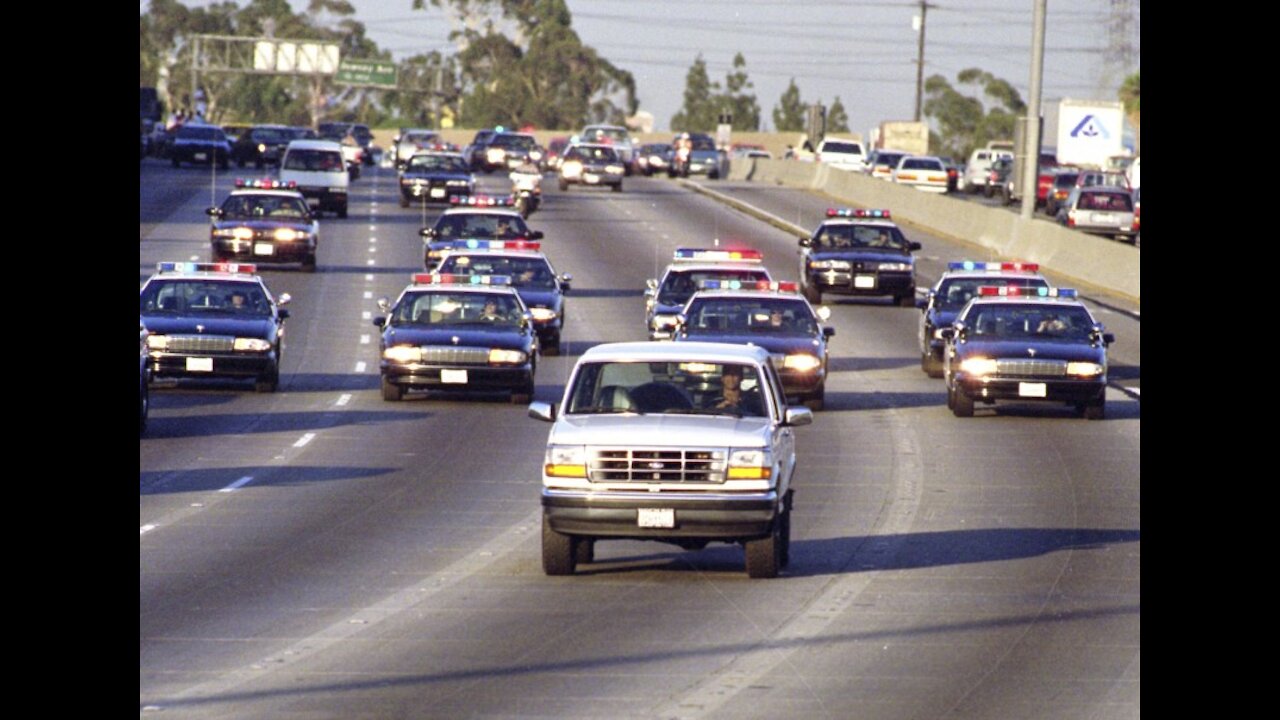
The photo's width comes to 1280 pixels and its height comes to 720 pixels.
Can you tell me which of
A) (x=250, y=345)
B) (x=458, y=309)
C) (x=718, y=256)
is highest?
(x=718, y=256)

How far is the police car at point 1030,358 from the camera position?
30375 mm

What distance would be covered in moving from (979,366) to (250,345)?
9.47 m

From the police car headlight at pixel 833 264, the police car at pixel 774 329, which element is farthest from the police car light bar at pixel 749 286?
the police car headlight at pixel 833 264

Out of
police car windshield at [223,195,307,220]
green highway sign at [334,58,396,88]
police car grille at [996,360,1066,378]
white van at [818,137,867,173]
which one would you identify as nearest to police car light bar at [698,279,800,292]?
police car grille at [996,360,1066,378]

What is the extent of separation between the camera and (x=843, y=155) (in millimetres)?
94438

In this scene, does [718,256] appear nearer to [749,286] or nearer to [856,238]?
[749,286]

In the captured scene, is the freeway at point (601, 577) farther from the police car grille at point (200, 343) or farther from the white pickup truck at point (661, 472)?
the police car grille at point (200, 343)

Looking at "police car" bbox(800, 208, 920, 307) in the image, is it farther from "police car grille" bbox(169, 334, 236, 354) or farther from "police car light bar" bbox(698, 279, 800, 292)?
"police car grille" bbox(169, 334, 236, 354)

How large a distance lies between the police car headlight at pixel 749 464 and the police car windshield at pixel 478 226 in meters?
30.7

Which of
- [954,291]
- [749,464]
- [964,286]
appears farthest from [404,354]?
[749,464]
